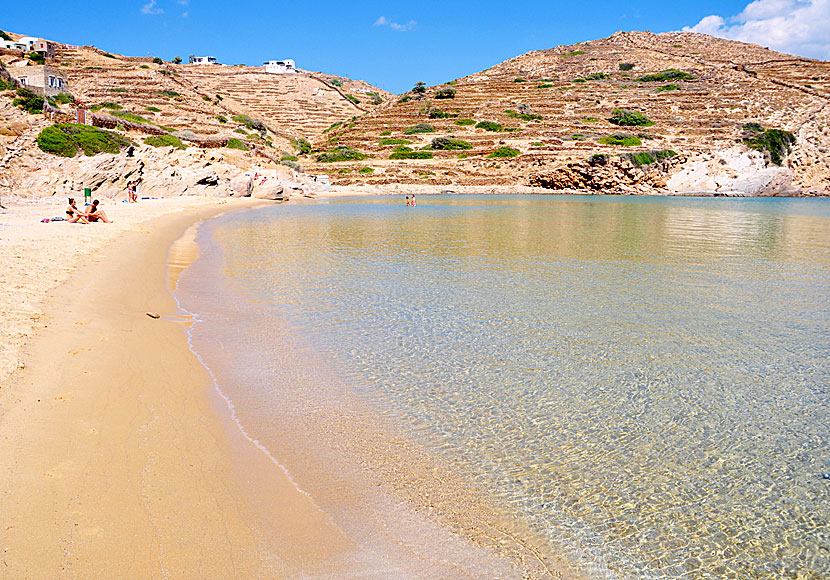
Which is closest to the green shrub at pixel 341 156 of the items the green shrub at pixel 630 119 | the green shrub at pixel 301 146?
the green shrub at pixel 301 146

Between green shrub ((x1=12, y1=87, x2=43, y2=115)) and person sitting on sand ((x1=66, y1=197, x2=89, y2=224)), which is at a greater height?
green shrub ((x1=12, y1=87, x2=43, y2=115))

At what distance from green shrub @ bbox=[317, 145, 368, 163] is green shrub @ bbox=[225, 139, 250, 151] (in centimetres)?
792

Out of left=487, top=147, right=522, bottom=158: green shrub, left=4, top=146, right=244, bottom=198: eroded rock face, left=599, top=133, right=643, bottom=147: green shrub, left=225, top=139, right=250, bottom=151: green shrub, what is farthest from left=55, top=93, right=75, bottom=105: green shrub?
left=599, top=133, right=643, bottom=147: green shrub

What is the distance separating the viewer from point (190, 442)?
3.90m

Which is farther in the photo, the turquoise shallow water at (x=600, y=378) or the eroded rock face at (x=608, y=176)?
the eroded rock face at (x=608, y=176)

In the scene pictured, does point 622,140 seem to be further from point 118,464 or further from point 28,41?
point 28,41

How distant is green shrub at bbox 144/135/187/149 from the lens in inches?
1465

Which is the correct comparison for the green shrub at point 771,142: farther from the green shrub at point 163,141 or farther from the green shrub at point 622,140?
the green shrub at point 163,141

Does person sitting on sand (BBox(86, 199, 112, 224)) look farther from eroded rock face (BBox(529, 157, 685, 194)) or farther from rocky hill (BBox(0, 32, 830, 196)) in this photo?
eroded rock face (BBox(529, 157, 685, 194))

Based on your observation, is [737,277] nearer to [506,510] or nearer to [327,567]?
[506,510]

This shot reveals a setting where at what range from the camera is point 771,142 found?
49.4 metres

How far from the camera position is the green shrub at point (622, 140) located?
1992 inches

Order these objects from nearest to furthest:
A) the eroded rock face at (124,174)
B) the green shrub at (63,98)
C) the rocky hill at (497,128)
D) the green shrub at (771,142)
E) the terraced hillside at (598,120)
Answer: the eroded rock face at (124,174) → the rocky hill at (497,128) → the green shrub at (63,98) → the terraced hillside at (598,120) → the green shrub at (771,142)

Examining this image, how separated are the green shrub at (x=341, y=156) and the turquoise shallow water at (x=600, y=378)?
40.8 meters
